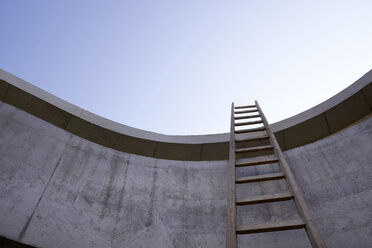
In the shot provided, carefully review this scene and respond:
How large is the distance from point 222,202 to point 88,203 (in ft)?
6.47

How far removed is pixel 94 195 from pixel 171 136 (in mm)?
1655

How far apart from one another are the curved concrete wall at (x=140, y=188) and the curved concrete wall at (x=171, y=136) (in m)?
0.02

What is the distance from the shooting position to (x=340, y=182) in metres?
3.71

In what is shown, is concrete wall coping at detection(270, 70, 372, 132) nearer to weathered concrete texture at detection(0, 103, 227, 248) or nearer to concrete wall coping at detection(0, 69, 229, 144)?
concrete wall coping at detection(0, 69, 229, 144)

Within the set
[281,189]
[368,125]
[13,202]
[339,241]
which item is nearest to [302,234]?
[339,241]

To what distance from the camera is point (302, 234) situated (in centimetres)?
339

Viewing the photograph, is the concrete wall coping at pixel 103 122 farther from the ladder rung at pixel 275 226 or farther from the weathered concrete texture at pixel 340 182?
the ladder rung at pixel 275 226

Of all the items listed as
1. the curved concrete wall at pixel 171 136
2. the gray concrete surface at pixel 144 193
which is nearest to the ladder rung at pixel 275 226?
the gray concrete surface at pixel 144 193

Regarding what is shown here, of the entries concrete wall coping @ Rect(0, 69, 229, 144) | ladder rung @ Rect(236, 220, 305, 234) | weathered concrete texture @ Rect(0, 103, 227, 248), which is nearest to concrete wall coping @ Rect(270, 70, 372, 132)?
concrete wall coping @ Rect(0, 69, 229, 144)

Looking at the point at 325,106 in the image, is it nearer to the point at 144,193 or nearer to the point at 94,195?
the point at 144,193

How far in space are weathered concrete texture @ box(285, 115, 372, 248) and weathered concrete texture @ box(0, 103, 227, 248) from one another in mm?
1286

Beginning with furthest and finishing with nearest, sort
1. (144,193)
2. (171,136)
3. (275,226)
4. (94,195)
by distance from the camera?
(171,136), (144,193), (94,195), (275,226)

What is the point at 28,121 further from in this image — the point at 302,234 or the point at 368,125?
the point at 368,125

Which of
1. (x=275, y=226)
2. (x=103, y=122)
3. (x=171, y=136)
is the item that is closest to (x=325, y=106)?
(x=171, y=136)
